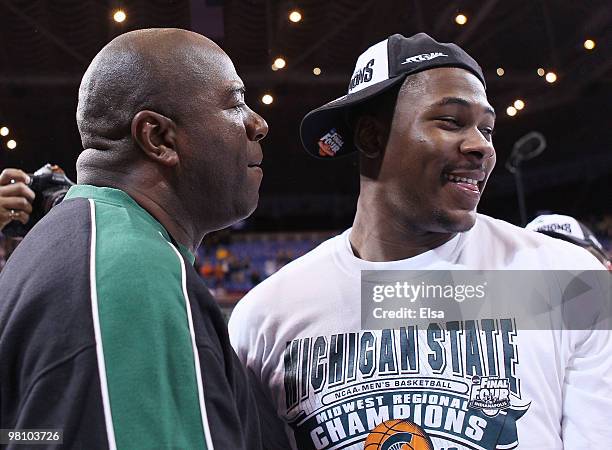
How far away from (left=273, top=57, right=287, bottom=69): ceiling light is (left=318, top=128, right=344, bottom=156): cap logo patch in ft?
7.21

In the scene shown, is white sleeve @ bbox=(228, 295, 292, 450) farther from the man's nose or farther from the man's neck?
the man's nose

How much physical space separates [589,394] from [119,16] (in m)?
2.27

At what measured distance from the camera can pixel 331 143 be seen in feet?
4.40

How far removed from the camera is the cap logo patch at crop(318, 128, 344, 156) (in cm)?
133

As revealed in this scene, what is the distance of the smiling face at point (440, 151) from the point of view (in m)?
1.11

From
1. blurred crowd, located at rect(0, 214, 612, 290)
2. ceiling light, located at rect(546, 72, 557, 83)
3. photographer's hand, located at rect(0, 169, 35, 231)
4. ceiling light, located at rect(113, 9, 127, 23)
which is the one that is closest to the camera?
photographer's hand, located at rect(0, 169, 35, 231)

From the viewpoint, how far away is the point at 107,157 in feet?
2.80

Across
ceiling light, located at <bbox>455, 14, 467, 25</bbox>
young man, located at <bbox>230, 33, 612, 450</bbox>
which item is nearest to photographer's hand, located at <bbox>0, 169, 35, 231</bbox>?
young man, located at <bbox>230, 33, 612, 450</bbox>

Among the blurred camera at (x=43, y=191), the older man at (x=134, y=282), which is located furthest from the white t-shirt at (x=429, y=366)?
the blurred camera at (x=43, y=191)

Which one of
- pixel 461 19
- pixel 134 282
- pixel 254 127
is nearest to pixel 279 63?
pixel 461 19

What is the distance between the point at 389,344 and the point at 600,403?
300 mm

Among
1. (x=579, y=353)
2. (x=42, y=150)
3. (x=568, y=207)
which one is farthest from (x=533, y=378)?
(x=568, y=207)

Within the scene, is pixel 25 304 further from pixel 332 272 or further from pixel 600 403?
pixel 600 403
